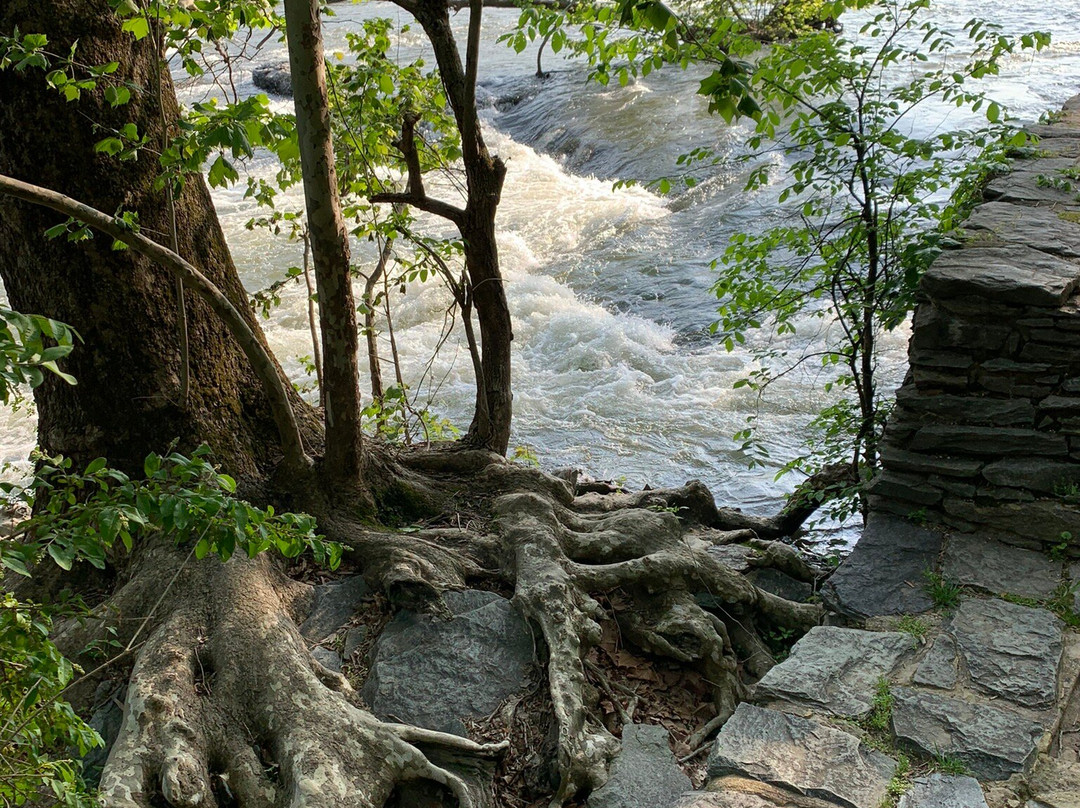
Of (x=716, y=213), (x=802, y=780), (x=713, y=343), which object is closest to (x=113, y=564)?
(x=802, y=780)

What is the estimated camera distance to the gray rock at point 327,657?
3553 millimetres

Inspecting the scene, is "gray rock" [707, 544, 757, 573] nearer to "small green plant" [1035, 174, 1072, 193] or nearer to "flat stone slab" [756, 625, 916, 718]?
"flat stone slab" [756, 625, 916, 718]

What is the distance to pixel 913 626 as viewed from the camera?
3.61 meters

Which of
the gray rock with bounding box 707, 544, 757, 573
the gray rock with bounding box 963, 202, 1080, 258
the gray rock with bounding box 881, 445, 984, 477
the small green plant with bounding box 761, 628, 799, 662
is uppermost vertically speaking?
the gray rock with bounding box 963, 202, 1080, 258

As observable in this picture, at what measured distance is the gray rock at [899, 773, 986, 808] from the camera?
268 centimetres

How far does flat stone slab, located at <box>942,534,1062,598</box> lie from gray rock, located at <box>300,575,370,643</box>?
251cm

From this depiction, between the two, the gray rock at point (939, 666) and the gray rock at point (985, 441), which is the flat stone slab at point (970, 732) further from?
Result: the gray rock at point (985, 441)

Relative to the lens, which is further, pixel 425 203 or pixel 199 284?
pixel 425 203

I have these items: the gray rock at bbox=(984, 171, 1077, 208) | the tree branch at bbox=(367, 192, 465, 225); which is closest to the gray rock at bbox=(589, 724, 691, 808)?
the tree branch at bbox=(367, 192, 465, 225)

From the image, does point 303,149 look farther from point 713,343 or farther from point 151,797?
point 713,343

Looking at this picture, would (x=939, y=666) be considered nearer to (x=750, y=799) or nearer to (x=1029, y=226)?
(x=750, y=799)

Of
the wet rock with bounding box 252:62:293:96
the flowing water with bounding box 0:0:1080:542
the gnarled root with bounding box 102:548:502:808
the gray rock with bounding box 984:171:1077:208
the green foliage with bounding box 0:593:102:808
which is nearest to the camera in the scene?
the green foliage with bounding box 0:593:102:808

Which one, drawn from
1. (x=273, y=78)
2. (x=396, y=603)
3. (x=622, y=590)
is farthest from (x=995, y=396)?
(x=273, y=78)

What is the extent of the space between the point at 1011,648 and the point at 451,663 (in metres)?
2.10
